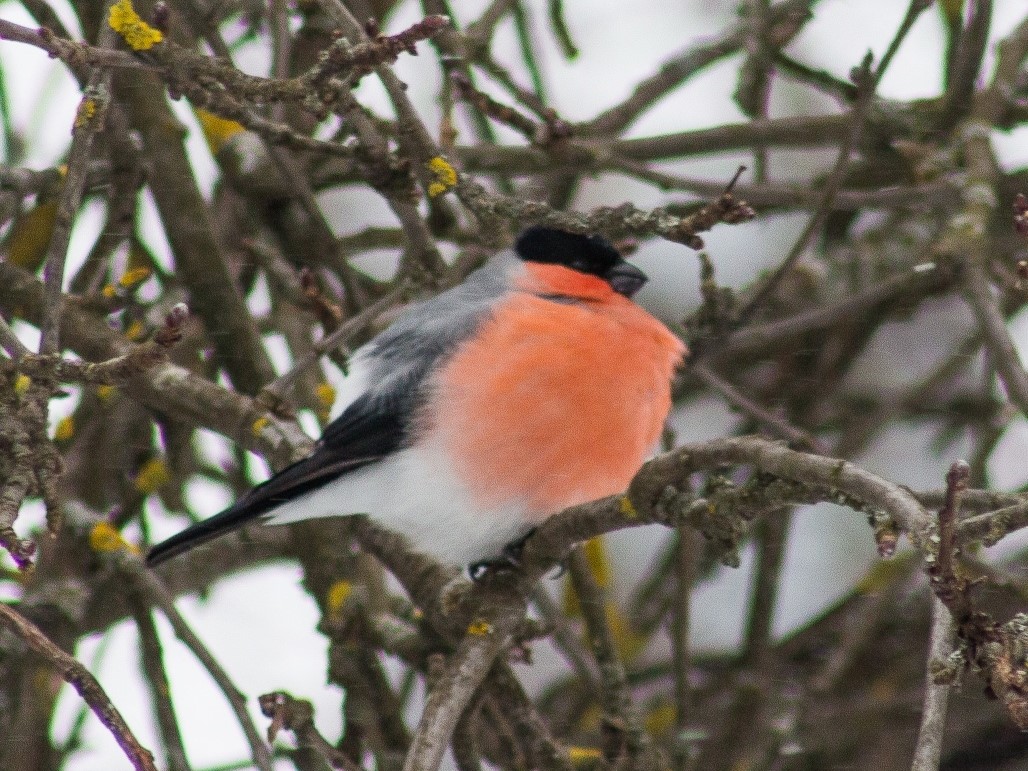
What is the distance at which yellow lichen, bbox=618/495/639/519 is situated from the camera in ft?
6.95

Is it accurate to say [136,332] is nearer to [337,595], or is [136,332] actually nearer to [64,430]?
[64,430]

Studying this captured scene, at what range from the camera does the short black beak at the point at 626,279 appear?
327 cm

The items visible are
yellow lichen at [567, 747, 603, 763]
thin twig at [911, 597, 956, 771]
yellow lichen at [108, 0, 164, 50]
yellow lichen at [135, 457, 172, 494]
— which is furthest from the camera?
yellow lichen at [135, 457, 172, 494]

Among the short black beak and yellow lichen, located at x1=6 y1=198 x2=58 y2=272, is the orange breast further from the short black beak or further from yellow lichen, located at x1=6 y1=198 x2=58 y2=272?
yellow lichen, located at x1=6 y1=198 x2=58 y2=272

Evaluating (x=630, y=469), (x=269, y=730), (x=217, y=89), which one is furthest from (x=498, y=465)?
(x=217, y=89)

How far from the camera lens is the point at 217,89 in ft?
7.57

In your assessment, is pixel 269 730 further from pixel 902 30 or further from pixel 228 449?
pixel 902 30

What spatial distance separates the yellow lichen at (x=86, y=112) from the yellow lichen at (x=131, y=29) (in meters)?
0.16

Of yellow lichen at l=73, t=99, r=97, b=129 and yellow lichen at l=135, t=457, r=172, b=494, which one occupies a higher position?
yellow lichen at l=135, t=457, r=172, b=494

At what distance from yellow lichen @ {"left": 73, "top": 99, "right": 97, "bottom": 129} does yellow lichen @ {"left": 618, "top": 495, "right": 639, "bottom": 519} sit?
1.03 meters

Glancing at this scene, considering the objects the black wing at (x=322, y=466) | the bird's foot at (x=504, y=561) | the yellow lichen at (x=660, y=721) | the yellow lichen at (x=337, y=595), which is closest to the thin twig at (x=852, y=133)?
the bird's foot at (x=504, y=561)

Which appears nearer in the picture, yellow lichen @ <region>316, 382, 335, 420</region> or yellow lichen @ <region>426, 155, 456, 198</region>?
yellow lichen @ <region>426, 155, 456, 198</region>

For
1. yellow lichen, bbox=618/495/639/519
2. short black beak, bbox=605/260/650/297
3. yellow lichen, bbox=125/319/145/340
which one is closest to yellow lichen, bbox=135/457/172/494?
yellow lichen, bbox=125/319/145/340

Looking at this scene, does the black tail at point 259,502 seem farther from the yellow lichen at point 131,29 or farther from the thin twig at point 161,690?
the yellow lichen at point 131,29
